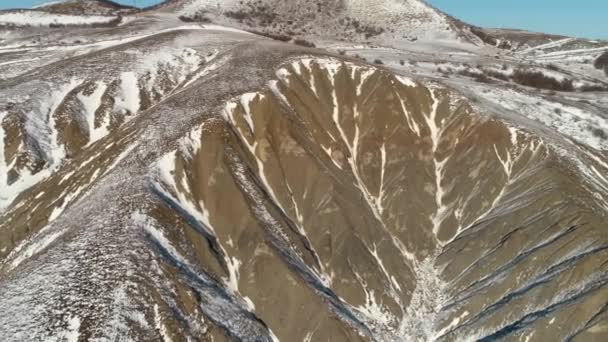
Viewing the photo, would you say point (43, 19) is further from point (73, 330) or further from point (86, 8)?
point (73, 330)

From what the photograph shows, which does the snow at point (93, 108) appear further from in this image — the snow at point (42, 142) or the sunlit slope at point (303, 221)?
the snow at point (42, 142)

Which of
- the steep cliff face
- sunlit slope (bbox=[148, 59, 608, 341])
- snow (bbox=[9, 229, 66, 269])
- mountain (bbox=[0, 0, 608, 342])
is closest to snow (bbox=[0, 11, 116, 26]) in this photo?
the steep cliff face

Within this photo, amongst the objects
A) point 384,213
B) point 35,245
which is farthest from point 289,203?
point 35,245

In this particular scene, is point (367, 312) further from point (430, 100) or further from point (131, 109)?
point (131, 109)

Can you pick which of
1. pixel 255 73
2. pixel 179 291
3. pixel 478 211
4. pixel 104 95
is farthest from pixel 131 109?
pixel 478 211

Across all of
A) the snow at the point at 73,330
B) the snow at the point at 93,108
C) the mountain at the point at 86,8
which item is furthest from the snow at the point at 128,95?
the mountain at the point at 86,8
